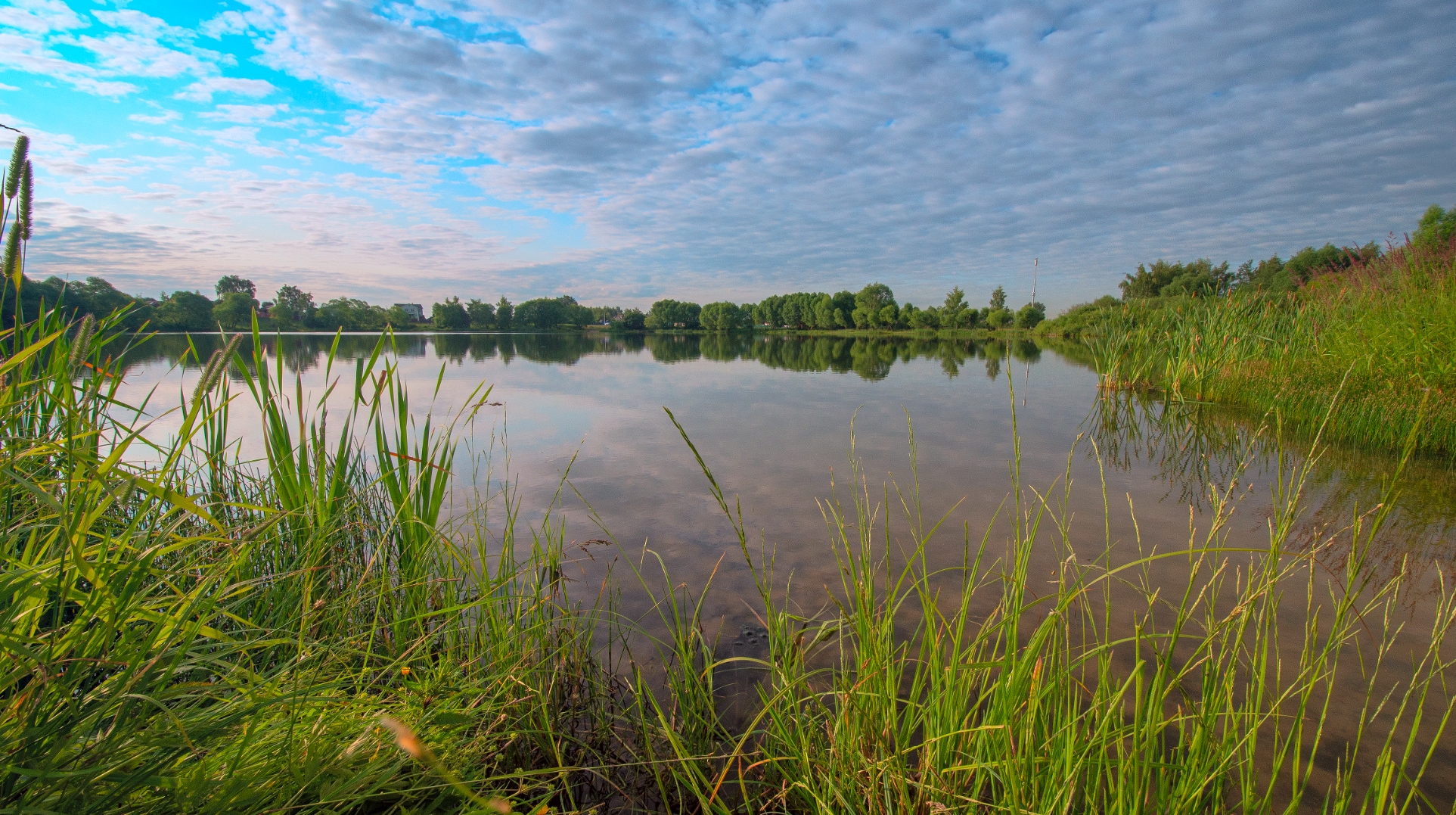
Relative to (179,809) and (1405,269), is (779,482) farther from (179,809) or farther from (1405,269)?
(1405,269)

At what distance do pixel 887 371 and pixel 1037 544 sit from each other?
484 inches

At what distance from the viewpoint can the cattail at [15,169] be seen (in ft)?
4.09

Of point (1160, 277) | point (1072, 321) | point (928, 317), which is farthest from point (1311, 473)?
point (928, 317)

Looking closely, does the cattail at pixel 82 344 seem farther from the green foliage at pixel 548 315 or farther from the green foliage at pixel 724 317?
the green foliage at pixel 724 317

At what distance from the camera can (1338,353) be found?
268 inches

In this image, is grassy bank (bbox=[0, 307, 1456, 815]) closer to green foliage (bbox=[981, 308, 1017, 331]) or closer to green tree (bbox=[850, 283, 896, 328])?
green foliage (bbox=[981, 308, 1017, 331])

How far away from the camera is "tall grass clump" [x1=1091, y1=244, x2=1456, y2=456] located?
5.51m

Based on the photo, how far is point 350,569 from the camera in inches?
95.1

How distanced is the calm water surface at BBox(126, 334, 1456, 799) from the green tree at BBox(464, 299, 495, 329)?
209 ft

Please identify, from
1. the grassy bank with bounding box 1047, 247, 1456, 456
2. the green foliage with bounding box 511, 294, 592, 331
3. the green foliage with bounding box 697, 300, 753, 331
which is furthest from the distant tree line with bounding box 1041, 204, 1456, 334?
the green foliage with bounding box 511, 294, 592, 331

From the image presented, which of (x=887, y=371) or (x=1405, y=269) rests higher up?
(x=1405, y=269)

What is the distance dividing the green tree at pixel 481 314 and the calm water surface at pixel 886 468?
63.6 metres

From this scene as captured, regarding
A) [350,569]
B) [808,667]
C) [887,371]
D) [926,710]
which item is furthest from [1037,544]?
[887,371]

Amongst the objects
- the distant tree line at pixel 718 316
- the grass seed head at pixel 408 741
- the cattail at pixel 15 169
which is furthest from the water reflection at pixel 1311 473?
the distant tree line at pixel 718 316
